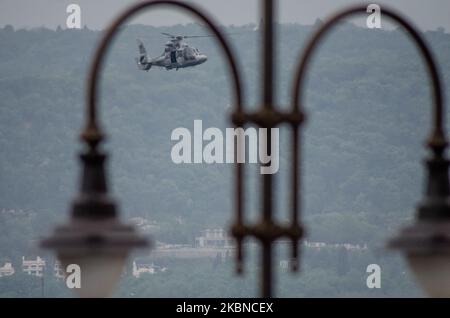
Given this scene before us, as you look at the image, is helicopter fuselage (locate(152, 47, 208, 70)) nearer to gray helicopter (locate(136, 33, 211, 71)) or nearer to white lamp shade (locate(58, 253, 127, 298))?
gray helicopter (locate(136, 33, 211, 71))

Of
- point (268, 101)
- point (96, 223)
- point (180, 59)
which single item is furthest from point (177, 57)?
point (96, 223)

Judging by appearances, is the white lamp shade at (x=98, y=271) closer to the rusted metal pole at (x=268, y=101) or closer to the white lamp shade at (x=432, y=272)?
the rusted metal pole at (x=268, y=101)

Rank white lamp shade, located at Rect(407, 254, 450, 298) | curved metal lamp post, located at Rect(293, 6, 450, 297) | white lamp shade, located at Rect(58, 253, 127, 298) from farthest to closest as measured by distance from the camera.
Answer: curved metal lamp post, located at Rect(293, 6, 450, 297) < white lamp shade, located at Rect(407, 254, 450, 298) < white lamp shade, located at Rect(58, 253, 127, 298)

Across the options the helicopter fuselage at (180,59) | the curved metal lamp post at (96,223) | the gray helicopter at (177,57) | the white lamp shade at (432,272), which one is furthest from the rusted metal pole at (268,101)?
the helicopter fuselage at (180,59)

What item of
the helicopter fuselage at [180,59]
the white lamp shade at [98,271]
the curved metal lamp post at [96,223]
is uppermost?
the curved metal lamp post at [96,223]

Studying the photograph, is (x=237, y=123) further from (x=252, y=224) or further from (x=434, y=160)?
(x=434, y=160)

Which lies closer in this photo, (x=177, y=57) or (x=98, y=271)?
(x=98, y=271)

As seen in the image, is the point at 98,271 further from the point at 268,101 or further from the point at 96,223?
the point at 268,101

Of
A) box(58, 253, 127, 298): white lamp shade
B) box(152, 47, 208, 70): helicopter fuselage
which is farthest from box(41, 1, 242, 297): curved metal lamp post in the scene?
box(152, 47, 208, 70): helicopter fuselage
